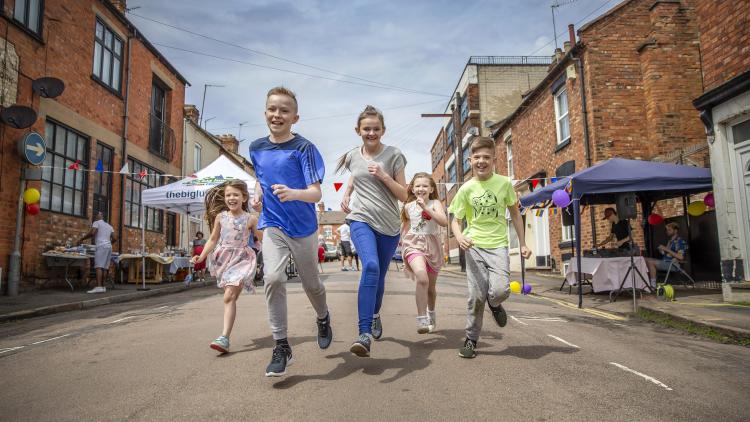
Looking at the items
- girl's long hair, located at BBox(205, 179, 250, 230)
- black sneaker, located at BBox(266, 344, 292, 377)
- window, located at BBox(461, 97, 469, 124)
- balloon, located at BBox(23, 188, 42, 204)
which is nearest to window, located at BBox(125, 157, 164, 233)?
balloon, located at BBox(23, 188, 42, 204)

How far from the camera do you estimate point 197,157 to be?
80.5ft

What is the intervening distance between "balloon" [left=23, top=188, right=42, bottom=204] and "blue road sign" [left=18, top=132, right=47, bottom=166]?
2.01 ft

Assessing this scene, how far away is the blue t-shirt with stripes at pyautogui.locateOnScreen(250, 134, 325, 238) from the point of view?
3586mm

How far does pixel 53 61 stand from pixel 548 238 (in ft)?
52.2

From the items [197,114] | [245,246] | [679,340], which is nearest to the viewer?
[245,246]

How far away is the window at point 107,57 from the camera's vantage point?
14781 millimetres

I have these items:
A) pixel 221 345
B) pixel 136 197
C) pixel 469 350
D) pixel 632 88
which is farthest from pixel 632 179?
pixel 136 197

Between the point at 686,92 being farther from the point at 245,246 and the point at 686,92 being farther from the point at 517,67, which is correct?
the point at 517,67

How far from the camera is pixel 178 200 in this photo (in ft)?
41.8

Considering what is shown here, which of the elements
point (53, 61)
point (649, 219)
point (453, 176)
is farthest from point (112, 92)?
point (453, 176)

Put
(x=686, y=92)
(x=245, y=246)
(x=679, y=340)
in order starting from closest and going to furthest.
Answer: (x=245, y=246) → (x=679, y=340) → (x=686, y=92)

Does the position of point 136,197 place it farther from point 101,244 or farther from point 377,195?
point 377,195

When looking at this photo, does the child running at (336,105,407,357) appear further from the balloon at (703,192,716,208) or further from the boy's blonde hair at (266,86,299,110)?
the balloon at (703,192,716,208)

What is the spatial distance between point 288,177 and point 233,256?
A: 4.64 ft
